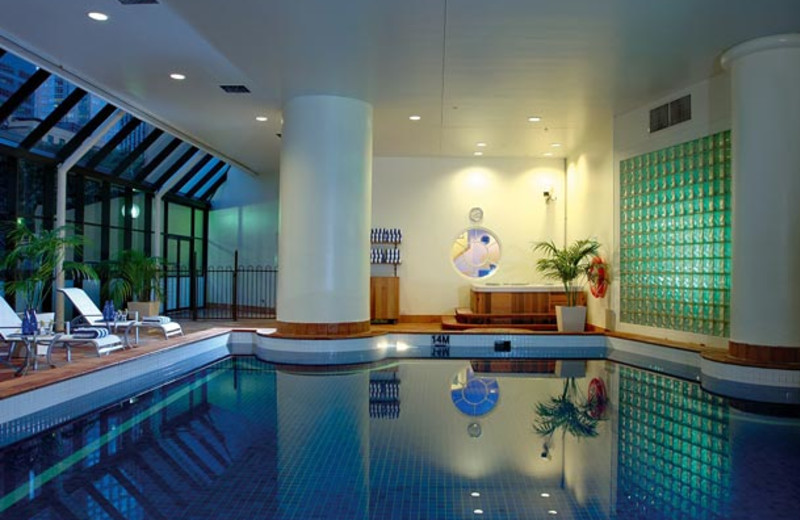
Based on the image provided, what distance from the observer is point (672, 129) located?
8398mm

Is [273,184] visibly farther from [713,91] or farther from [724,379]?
[724,379]

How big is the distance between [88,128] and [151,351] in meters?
4.58

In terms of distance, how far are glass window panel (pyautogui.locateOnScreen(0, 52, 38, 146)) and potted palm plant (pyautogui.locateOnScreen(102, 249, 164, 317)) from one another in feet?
9.18

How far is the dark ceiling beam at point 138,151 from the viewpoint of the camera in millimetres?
11172

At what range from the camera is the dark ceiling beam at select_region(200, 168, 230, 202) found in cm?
1555

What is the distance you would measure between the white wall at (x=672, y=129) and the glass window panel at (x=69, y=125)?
28.3 feet

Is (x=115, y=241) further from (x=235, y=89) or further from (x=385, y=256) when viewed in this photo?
(x=385, y=256)

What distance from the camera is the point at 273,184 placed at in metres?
15.3

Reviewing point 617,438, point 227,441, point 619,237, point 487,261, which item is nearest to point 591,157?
point 619,237

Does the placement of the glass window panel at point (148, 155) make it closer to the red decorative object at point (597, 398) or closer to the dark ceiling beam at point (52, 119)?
the dark ceiling beam at point (52, 119)

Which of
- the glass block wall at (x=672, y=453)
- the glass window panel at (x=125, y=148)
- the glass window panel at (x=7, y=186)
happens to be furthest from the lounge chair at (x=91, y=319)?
the glass block wall at (x=672, y=453)

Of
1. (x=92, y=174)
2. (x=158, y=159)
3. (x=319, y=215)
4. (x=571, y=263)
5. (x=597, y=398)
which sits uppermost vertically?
(x=158, y=159)

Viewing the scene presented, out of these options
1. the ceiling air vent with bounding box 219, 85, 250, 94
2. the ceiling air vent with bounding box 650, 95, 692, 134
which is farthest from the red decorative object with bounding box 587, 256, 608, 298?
the ceiling air vent with bounding box 219, 85, 250, 94

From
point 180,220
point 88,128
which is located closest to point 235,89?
point 88,128
